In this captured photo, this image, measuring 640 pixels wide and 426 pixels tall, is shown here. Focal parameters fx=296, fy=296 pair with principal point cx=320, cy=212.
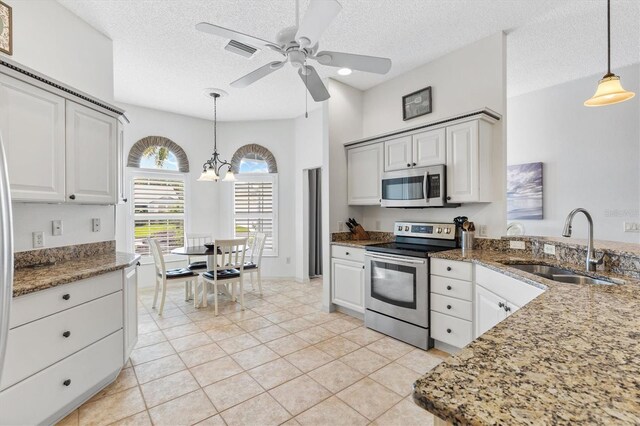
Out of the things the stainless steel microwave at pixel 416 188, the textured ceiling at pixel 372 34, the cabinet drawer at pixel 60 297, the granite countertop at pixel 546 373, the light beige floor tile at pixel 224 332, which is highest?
the textured ceiling at pixel 372 34

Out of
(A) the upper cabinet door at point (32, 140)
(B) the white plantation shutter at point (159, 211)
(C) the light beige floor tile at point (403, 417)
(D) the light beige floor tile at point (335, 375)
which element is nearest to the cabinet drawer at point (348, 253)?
(D) the light beige floor tile at point (335, 375)

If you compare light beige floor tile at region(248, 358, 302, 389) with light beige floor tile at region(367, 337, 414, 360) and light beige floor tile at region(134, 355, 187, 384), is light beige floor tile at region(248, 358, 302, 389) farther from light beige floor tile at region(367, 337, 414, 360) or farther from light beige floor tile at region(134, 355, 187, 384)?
light beige floor tile at region(367, 337, 414, 360)

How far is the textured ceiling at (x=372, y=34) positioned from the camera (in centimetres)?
241

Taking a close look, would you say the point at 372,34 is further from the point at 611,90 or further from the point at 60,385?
the point at 60,385

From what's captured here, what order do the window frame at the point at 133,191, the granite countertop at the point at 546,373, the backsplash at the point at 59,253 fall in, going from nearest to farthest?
1. the granite countertop at the point at 546,373
2. the backsplash at the point at 59,253
3. the window frame at the point at 133,191

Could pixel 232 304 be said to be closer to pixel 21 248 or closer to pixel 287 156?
pixel 21 248

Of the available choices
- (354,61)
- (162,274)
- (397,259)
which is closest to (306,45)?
(354,61)

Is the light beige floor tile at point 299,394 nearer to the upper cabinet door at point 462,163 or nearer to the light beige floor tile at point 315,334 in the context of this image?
the light beige floor tile at point 315,334

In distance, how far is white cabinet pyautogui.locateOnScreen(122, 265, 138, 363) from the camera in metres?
2.26

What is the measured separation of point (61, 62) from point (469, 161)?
362 cm

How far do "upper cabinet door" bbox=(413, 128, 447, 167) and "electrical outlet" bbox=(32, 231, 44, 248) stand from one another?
132 inches

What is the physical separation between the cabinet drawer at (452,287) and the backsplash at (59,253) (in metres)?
3.04

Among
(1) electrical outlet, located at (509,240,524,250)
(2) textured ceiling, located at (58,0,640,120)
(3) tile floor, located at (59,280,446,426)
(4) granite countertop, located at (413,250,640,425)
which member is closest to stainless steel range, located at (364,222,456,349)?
(3) tile floor, located at (59,280,446,426)

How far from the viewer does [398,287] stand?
2.89 meters
